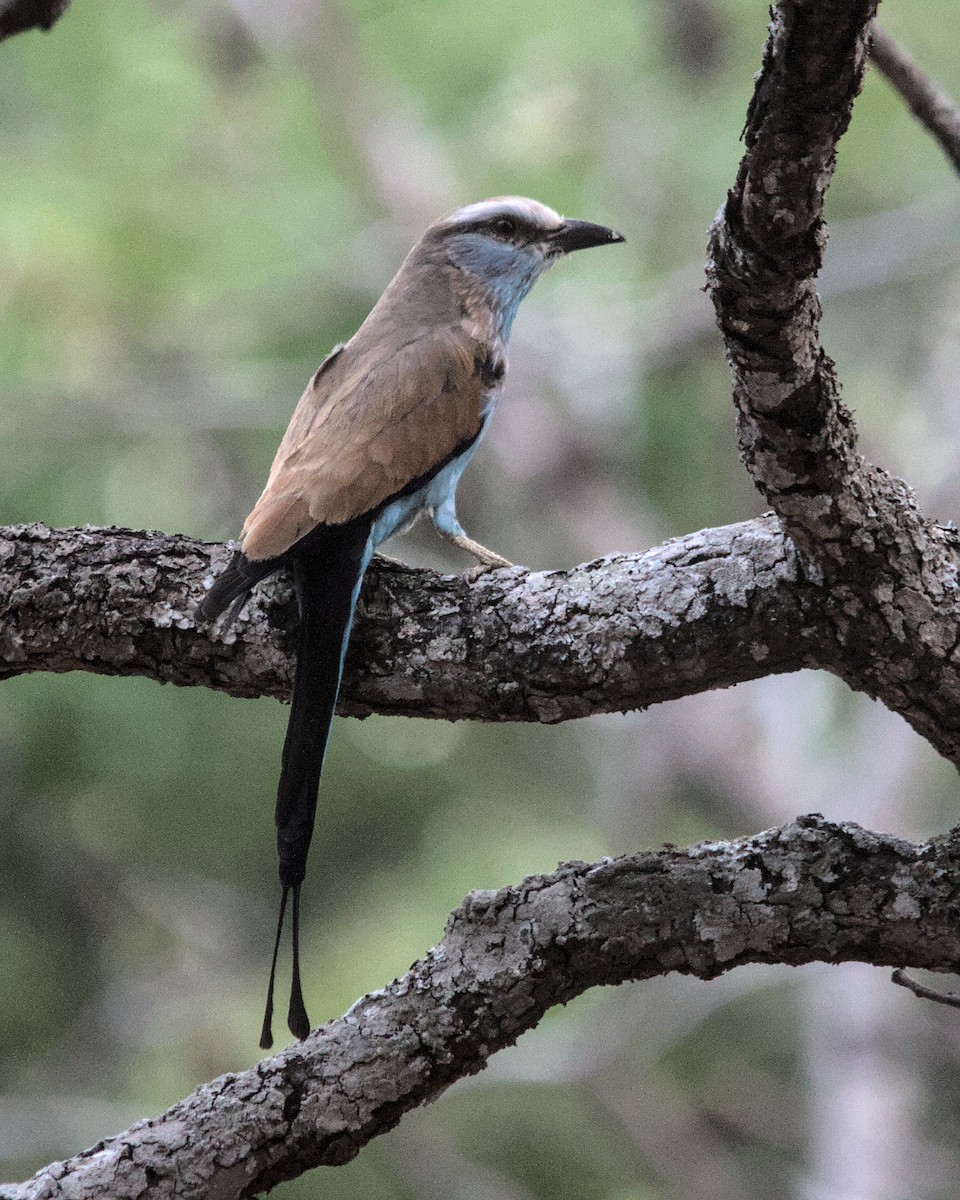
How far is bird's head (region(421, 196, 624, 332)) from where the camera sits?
3.22m

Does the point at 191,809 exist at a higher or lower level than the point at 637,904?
higher

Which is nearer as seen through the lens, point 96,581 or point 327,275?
point 96,581

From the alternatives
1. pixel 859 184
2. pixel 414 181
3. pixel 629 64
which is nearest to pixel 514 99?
pixel 414 181

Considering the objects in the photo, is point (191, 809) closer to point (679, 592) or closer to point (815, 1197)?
point (815, 1197)

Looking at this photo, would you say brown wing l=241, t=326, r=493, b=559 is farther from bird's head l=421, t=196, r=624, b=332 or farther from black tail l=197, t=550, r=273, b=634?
bird's head l=421, t=196, r=624, b=332

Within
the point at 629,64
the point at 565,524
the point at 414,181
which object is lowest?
the point at 565,524

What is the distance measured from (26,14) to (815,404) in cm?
181

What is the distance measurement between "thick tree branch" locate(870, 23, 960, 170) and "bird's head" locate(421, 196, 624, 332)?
765 millimetres

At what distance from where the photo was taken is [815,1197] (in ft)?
18.0

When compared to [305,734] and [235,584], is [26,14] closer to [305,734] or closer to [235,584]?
[235,584]

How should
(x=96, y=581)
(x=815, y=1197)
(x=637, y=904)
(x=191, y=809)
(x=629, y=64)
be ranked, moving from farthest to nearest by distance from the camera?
(x=629, y=64) → (x=191, y=809) → (x=815, y=1197) → (x=96, y=581) → (x=637, y=904)

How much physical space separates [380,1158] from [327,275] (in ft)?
13.9

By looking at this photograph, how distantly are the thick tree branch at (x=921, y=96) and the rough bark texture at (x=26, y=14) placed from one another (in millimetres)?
1539

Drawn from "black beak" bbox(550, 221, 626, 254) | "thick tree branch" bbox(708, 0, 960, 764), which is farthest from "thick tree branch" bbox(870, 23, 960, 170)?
"thick tree branch" bbox(708, 0, 960, 764)
